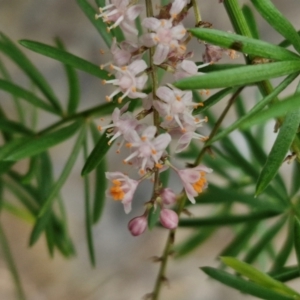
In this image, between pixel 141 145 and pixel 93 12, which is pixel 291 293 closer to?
pixel 141 145

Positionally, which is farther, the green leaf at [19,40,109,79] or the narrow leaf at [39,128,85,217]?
the narrow leaf at [39,128,85,217]

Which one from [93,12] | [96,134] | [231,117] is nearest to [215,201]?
[96,134]

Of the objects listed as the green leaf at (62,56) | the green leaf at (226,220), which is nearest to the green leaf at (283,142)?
the green leaf at (62,56)

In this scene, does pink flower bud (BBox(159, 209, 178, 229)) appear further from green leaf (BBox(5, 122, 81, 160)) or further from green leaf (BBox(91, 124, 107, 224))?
green leaf (BBox(91, 124, 107, 224))

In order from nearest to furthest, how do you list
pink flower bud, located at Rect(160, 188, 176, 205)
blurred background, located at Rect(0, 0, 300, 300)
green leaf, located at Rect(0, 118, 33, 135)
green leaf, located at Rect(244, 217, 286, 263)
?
pink flower bud, located at Rect(160, 188, 176, 205) → green leaf, located at Rect(0, 118, 33, 135) → green leaf, located at Rect(244, 217, 286, 263) → blurred background, located at Rect(0, 0, 300, 300)

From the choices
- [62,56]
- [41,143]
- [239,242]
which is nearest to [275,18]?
[62,56]

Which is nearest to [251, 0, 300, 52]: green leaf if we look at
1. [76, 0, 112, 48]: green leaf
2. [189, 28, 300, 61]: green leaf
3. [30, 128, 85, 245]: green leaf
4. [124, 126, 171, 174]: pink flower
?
[189, 28, 300, 61]: green leaf
